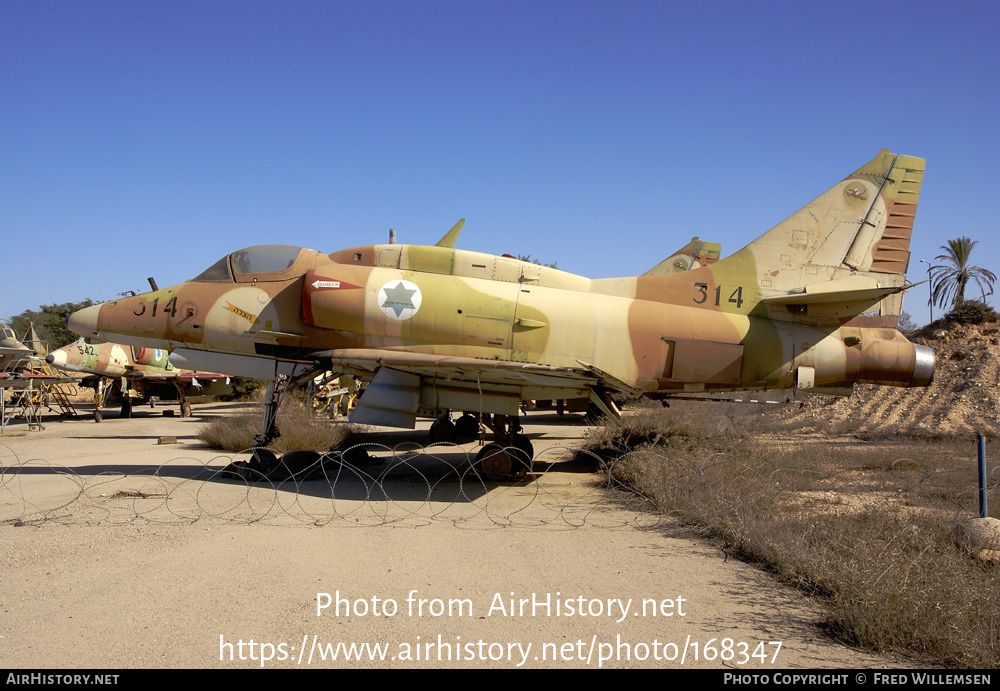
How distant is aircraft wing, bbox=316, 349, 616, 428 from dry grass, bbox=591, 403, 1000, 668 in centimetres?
189

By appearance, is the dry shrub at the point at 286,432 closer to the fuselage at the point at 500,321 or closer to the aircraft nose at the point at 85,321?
the fuselage at the point at 500,321

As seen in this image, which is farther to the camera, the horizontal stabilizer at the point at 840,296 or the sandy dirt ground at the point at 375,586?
the horizontal stabilizer at the point at 840,296

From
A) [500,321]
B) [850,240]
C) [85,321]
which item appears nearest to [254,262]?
[85,321]

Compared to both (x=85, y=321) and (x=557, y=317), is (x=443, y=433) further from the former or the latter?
(x=85, y=321)

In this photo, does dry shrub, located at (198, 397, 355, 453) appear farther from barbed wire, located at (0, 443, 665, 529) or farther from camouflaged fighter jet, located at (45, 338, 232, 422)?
camouflaged fighter jet, located at (45, 338, 232, 422)

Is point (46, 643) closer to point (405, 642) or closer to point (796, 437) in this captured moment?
point (405, 642)

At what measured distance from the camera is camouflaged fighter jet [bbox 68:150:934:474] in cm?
1062

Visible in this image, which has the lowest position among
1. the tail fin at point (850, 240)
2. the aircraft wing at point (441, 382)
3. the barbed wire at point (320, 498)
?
the barbed wire at point (320, 498)

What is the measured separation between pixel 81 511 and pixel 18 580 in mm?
2851

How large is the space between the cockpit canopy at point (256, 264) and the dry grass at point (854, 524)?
6977 millimetres

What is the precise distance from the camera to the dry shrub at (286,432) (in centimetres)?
1407

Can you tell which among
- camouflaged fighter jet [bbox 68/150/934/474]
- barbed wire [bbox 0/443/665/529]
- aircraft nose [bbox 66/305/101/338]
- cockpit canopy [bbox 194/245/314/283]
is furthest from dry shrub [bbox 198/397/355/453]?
aircraft nose [bbox 66/305/101/338]

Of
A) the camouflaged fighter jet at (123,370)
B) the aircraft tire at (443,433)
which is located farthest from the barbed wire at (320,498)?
the camouflaged fighter jet at (123,370)

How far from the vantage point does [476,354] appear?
1057cm
